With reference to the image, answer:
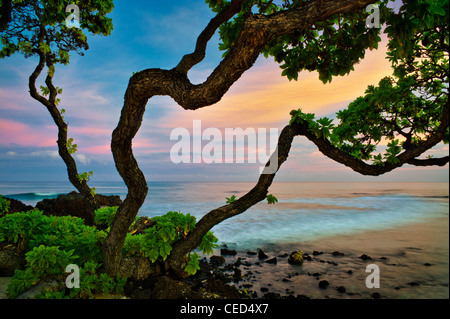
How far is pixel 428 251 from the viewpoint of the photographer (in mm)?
12477

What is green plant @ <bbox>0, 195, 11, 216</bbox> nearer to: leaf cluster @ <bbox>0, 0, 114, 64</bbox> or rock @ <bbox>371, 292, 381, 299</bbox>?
leaf cluster @ <bbox>0, 0, 114, 64</bbox>

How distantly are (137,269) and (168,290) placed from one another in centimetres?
82

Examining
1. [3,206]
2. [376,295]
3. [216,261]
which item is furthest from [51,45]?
[376,295]

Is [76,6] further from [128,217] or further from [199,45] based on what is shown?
[128,217]

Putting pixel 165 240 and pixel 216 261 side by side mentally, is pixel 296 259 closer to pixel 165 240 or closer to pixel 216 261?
pixel 216 261

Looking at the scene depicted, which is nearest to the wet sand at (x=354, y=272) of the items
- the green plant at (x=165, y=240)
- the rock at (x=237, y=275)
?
the rock at (x=237, y=275)

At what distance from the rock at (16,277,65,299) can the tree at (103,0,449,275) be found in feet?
2.52

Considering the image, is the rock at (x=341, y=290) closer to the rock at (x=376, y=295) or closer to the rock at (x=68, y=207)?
the rock at (x=376, y=295)

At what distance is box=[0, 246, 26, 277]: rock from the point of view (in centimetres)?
496

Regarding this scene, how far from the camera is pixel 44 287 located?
3.89 metres

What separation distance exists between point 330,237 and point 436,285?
7327mm

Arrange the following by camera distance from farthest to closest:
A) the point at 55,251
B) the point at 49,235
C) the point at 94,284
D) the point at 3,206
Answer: the point at 3,206 < the point at 49,235 < the point at 55,251 < the point at 94,284
